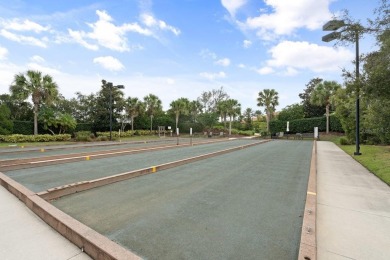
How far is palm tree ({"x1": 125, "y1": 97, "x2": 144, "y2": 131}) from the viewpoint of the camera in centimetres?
3519

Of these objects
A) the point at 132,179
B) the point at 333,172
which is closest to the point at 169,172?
the point at 132,179

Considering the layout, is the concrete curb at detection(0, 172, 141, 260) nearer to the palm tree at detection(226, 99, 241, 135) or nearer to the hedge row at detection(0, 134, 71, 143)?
the hedge row at detection(0, 134, 71, 143)

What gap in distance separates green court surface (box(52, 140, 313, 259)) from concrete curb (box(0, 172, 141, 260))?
0.19 meters

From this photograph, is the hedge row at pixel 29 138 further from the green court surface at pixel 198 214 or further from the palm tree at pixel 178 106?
the palm tree at pixel 178 106

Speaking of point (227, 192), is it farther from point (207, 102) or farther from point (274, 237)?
point (207, 102)

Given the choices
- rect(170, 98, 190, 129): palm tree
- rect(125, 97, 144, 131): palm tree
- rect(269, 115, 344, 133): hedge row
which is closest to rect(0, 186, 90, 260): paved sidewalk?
rect(125, 97, 144, 131): palm tree

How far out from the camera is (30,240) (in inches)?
109

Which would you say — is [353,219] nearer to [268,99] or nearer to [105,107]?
[105,107]

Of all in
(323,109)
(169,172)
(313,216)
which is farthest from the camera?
(323,109)

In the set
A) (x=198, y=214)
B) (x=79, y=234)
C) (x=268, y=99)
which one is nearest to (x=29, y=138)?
(x=79, y=234)

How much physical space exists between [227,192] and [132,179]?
2.43 meters

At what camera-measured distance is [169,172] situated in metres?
6.73

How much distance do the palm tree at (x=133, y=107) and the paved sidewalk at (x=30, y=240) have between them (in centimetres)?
3247

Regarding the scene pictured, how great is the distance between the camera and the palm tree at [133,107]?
1385 inches
